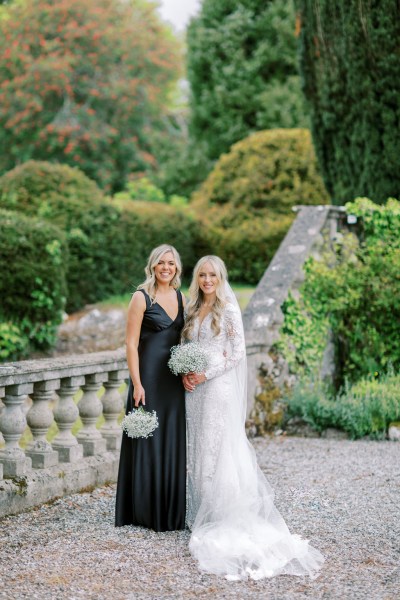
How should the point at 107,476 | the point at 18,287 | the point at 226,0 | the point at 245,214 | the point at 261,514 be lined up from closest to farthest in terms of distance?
the point at 261,514
the point at 107,476
the point at 18,287
the point at 245,214
the point at 226,0

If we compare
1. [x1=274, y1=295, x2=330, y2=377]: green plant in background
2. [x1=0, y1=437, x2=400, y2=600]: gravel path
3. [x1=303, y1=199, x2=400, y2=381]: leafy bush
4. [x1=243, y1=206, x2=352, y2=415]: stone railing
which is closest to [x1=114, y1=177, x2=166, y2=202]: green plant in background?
[x1=243, y1=206, x2=352, y2=415]: stone railing

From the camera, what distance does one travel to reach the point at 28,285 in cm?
961

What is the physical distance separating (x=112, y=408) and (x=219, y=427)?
4.88 feet

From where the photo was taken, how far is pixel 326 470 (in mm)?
6148

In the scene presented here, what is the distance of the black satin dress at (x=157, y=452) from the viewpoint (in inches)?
186

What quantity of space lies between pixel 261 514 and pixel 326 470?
5.55ft

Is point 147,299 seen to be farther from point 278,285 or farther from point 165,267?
point 278,285

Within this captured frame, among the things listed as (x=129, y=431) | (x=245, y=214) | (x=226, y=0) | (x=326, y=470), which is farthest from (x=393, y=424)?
(x=226, y=0)

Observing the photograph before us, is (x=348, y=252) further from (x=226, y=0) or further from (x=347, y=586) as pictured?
(x=226, y=0)

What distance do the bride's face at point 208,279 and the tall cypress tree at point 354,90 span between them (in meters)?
4.93

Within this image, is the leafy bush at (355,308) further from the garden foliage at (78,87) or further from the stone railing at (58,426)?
the garden foliage at (78,87)

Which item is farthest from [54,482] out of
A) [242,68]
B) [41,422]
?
[242,68]

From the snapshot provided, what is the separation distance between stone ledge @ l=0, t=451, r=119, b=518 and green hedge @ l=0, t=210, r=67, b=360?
3.93 metres

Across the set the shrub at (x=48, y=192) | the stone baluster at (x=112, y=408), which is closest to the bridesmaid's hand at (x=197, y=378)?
the stone baluster at (x=112, y=408)
